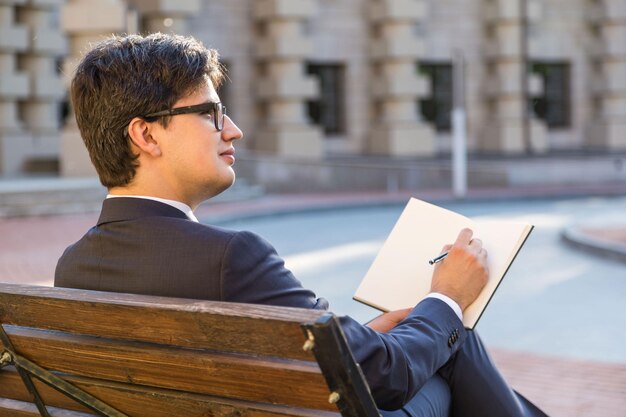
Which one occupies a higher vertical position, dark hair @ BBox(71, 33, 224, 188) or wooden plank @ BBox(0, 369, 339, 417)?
dark hair @ BBox(71, 33, 224, 188)

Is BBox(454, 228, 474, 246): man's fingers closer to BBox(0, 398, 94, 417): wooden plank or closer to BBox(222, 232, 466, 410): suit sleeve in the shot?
BBox(222, 232, 466, 410): suit sleeve

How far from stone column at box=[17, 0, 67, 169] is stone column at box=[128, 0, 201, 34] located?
2.00m

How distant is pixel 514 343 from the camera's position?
25.8 feet

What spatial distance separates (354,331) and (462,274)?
639 mm

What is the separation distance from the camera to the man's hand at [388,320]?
11.1ft

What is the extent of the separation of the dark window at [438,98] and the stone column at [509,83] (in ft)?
3.45

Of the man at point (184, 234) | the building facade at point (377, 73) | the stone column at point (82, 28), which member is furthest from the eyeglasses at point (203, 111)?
the building facade at point (377, 73)

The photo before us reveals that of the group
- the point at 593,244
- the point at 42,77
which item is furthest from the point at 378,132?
the point at 593,244

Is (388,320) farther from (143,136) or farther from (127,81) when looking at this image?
(127,81)

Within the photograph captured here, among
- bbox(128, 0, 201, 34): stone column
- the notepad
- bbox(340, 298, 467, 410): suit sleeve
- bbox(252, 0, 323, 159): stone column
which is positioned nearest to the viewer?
bbox(340, 298, 467, 410): suit sleeve

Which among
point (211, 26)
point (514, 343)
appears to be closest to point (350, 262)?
point (514, 343)

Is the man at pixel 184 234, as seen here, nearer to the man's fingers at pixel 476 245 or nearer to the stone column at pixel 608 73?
the man's fingers at pixel 476 245

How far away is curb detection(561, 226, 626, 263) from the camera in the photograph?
12.6 m

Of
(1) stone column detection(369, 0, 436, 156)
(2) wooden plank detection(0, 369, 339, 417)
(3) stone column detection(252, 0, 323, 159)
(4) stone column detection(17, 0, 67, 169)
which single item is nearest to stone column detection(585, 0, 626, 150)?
(1) stone column detection(369, 0, 436, 156)
